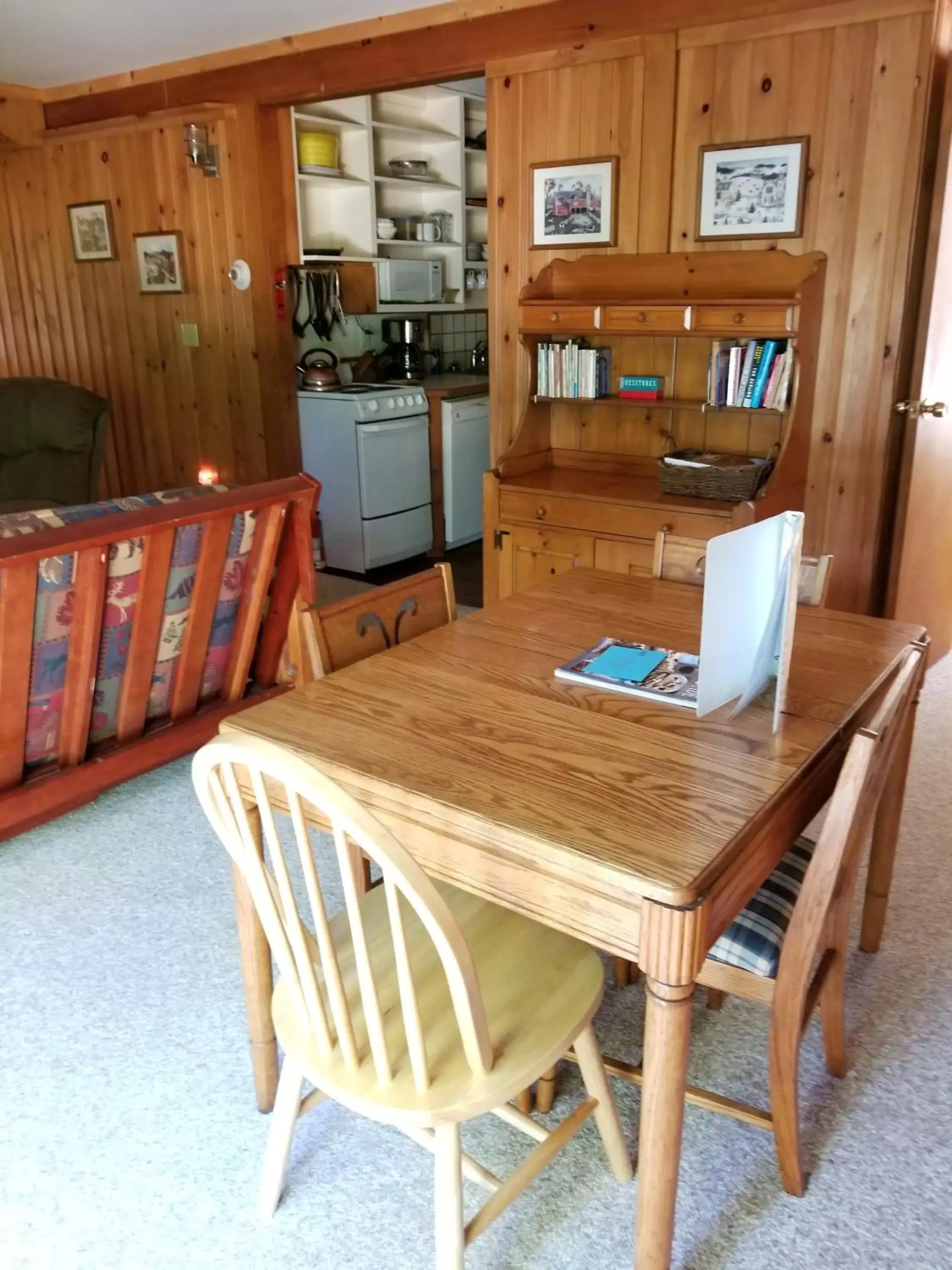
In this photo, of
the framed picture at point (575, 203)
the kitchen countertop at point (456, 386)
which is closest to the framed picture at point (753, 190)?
the framed picture at point (575, 203)

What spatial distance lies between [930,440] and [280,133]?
3.28 m

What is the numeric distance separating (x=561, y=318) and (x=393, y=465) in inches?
65.2

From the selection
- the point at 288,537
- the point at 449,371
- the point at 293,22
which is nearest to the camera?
the point at 288,537

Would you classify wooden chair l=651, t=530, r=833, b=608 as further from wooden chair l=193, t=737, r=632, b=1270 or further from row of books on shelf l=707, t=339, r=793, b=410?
row of books on shelf l=707, t=339, r=793, b=410

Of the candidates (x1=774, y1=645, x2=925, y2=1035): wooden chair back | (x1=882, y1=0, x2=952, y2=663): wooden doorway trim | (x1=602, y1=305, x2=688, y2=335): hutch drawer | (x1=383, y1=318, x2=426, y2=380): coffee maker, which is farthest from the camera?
(x1=383, y1=318, x2=426, y2=380): coffee maker

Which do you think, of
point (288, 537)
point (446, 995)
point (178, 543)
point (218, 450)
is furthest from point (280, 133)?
point (446, 995)

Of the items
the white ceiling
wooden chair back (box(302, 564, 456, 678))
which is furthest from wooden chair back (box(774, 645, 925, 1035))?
the white ceiling

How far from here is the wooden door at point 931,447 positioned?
2998 mm

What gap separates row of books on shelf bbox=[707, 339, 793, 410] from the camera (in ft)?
10.2

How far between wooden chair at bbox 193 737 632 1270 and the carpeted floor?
0.43 ft

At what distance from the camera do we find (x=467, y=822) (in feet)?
4.02

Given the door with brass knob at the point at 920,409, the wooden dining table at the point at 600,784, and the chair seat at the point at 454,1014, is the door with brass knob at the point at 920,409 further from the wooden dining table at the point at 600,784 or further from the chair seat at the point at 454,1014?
the chair seat at the point at 454,1014

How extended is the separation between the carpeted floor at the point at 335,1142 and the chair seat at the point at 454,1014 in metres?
0.41

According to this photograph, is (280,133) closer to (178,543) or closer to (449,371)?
(449,371)
